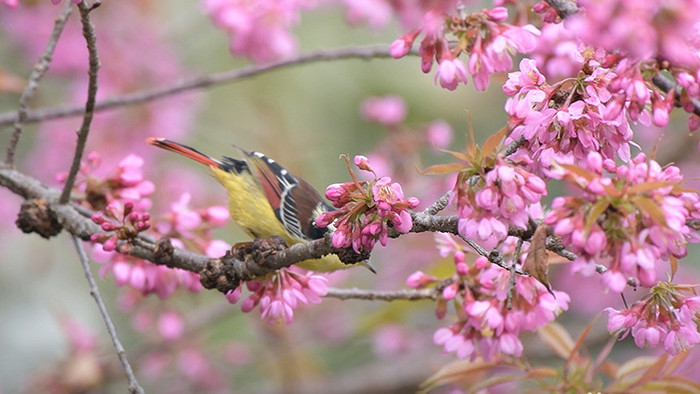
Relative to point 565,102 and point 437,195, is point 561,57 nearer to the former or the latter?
point 565,102

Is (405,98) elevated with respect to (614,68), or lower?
elevated

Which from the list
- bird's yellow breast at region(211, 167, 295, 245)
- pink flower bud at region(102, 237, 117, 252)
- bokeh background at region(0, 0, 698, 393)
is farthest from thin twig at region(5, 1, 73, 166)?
bokeh background at region(0, 0, 698, 393)

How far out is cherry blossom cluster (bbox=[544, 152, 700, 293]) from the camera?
1.24 m

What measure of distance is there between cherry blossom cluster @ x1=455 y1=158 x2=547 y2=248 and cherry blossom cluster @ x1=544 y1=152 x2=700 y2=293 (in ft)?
0.30

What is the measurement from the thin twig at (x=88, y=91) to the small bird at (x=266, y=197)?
39cm

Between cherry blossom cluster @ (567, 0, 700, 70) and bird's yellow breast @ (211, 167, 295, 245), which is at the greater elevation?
bird's yellow breast @ (211, 167, 295, 245)

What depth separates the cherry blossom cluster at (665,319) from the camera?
155 cm

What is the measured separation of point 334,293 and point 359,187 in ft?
2.02

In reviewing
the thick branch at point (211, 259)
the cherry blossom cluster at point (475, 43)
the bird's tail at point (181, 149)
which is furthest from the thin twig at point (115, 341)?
the cherry blossom cluster at point (475, 43)

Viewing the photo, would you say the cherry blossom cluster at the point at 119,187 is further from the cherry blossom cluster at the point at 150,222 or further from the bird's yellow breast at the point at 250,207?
the bird's yellow breast at the point at 250,207

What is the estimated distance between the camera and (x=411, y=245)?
169 inches

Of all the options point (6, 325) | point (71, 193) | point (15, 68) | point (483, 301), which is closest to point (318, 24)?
point (15, 68)

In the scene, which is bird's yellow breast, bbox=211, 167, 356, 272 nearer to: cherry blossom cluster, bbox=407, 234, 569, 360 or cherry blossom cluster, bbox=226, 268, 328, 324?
cherry blossom cluster, bbox=226, 268, 328, 324

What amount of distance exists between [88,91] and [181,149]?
2.22 ft
